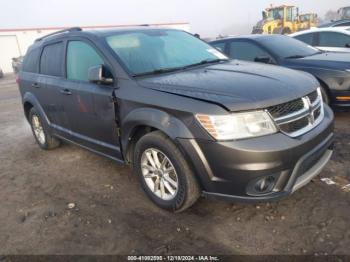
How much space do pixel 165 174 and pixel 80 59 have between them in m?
1.86

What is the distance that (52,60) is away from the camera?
191 inches

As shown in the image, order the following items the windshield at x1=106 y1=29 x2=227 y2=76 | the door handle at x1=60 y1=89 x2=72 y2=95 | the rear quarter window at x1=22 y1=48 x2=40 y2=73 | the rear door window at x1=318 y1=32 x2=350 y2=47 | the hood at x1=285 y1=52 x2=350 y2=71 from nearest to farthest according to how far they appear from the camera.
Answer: the windshield at x1=106 y1=29 x2=227 y2=76 → the door handle at x1=60 y1=89 x2=72 y2=95 → the rear quarter window at x1=22 y1=48 x2=40 y2=73 → the hood at x1=285 y1=52 x2=350 y2=71 → the rear door window at x1=318 y1=32 x2=350 y2=47

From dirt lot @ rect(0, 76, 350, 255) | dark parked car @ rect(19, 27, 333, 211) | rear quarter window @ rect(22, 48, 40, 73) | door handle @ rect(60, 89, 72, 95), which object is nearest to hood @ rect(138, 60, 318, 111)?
dark parked car @ rect(19, 27, 333, 211)

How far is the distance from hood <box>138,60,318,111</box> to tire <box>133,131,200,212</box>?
497mm

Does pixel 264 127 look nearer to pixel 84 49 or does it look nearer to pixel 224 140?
pixel 224 140

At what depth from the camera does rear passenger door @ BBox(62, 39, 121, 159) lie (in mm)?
3727

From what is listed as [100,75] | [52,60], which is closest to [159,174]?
[100,75]

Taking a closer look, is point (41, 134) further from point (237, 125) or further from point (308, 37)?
point (308, 37)

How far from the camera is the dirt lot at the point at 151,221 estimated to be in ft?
9.50

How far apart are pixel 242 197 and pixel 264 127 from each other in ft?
1.98

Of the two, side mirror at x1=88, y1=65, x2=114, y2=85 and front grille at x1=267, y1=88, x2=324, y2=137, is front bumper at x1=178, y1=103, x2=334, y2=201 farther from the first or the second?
side mirror at x1=88, y1=65, x2=114, y2=85

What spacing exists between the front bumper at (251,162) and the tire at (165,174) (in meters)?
0.13

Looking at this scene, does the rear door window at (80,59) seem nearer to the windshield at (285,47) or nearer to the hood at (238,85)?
the hood at (238,85)

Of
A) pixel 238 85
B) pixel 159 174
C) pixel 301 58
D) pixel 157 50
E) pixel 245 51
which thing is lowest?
pixel 159 174
